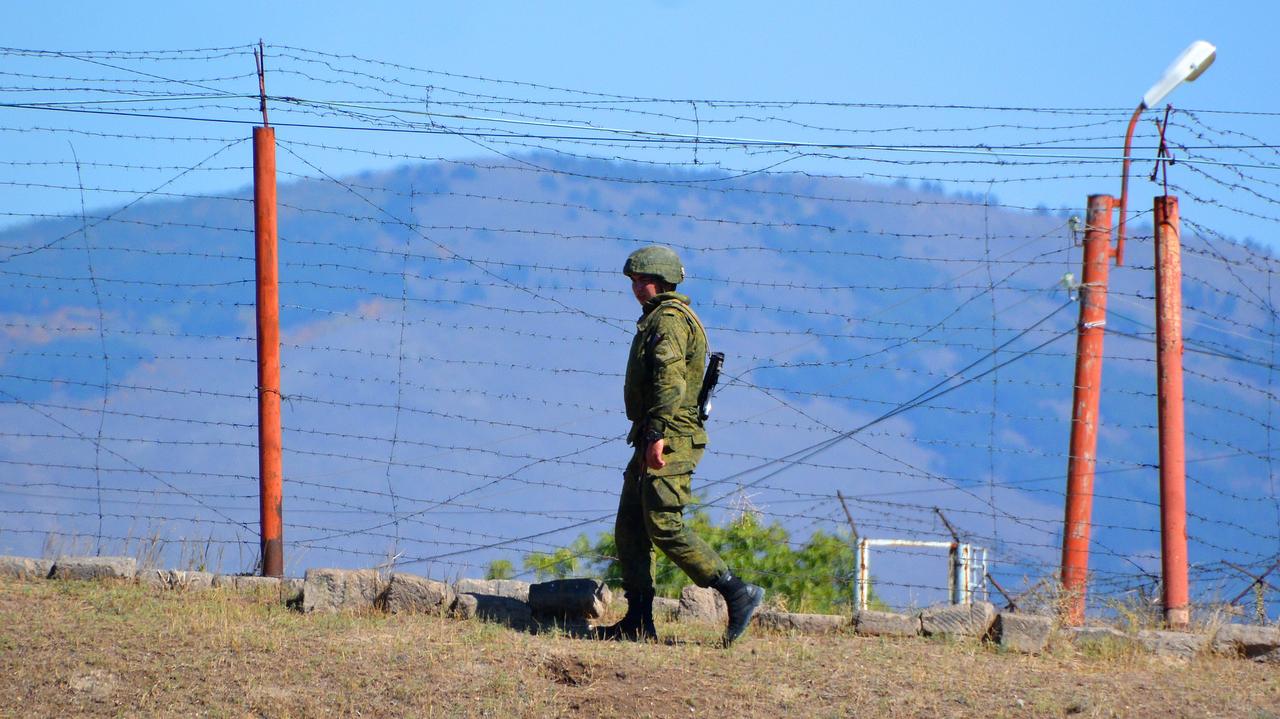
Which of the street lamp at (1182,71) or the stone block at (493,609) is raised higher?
the street lamp at (1182,71)

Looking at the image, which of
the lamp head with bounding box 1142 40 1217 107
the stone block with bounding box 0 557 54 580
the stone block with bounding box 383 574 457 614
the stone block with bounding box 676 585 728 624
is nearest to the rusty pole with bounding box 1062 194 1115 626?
the lamp head with bounding box 1142 40 1217 107

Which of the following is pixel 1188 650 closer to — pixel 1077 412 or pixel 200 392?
pixel 1077 412

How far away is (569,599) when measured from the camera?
305 inches

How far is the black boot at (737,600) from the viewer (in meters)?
7.16

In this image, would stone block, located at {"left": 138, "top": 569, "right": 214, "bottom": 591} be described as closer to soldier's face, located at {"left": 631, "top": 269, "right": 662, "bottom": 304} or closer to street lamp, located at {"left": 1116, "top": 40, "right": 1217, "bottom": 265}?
soldier's face, located at {"left": 631, "top": 269, "right": 662, "bottom": 304}

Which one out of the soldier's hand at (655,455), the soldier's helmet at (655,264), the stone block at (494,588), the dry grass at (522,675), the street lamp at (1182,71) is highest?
the street lamp at (1182,71)

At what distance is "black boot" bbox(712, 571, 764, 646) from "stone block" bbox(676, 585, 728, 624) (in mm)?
960

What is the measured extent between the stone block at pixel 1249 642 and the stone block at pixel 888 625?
1.55 meters

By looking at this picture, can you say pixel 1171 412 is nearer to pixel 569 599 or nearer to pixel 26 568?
pixel 569 599

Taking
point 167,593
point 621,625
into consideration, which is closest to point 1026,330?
point 621,625

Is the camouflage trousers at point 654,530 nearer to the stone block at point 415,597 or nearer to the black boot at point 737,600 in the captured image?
the black boot at point 737,600

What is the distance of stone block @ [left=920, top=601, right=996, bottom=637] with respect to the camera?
25.1 ft

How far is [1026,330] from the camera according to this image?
9.91 meters

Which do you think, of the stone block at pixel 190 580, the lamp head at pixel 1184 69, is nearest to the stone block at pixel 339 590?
the stone block at pixel 190 580
